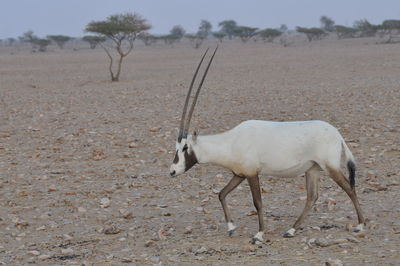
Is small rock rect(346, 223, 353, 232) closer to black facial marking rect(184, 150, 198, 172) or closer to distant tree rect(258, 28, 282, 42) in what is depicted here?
black facial marking rect(184, 150, 198, 172)

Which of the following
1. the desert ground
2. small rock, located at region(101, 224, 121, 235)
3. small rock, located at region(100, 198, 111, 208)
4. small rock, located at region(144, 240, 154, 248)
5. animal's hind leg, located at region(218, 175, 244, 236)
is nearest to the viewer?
the desert ground

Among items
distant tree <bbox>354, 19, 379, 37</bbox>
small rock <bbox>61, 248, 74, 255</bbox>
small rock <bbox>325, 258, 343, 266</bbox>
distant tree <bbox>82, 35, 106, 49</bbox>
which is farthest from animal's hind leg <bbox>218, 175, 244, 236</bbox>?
distant tree <bbox>354, 19, 379, 37</bbox>

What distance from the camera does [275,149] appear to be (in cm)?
627

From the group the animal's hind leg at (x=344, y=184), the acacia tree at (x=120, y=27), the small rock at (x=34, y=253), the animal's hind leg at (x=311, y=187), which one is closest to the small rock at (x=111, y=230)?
the small rock at (x=34, y=253)

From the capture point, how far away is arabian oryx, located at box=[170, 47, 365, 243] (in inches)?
246

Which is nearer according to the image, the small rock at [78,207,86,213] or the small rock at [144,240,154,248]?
the small rock at [144,240,154,248]

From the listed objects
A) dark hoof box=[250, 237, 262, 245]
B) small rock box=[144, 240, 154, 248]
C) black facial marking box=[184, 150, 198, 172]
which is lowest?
small rock box=[144, 240, 154, 248]

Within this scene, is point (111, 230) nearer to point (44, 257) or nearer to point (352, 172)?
point (44, 257)

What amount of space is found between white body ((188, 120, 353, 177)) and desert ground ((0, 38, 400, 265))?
0.74 meters

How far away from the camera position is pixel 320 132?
20.6 ft

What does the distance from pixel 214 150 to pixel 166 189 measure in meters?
2.62

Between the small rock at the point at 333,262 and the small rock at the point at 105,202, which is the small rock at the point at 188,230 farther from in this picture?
the small rock at the point at 333,262

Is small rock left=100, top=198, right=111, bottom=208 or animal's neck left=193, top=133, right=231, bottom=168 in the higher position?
animal's neck left=193, top=133, right=231, bottom=168

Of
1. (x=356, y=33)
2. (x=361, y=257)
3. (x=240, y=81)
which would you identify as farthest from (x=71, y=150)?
(x=356, y=33)
